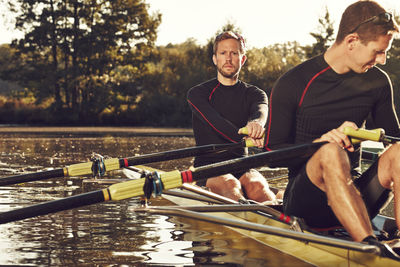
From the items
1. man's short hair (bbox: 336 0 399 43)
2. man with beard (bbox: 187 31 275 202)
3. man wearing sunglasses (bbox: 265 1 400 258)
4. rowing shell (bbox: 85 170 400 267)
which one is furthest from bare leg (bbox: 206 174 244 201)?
man's short hair (bbox: 336 0 399 43)

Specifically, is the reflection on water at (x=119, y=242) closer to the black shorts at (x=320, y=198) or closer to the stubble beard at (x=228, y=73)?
the black shorts at (x=320, y=198)

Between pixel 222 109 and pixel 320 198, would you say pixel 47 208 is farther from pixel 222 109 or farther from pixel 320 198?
pixel 222 109

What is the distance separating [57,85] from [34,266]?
37.7 metres

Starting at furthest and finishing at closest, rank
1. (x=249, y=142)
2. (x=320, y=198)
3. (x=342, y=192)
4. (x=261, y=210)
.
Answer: (x=249, y=142)
(x=261, y=210)
(x=320, y=198)
(x=342, y=192)

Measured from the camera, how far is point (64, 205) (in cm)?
437

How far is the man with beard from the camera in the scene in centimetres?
641

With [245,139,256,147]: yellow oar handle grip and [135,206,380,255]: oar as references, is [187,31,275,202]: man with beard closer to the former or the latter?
[245,139,256,147]: yellow oar handle grip

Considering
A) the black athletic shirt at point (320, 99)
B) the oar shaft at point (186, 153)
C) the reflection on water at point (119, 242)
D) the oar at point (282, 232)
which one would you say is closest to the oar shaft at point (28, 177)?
the reflection on water at point (119, 242)

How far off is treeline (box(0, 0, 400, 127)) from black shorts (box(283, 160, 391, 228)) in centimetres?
3567

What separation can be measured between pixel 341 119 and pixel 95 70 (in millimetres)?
38621

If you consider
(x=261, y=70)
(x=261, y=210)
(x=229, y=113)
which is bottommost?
(x=261, y=210)

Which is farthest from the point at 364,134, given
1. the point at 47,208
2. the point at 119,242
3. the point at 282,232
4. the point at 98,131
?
the point at 98,131

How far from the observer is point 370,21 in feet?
13.6

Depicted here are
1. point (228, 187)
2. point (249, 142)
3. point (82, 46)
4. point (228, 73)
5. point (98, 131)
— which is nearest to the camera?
point (228, 187)
